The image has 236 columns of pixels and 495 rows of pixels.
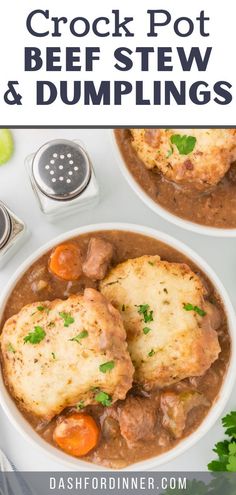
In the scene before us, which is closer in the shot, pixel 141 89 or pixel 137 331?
Answer: pixel 137 331

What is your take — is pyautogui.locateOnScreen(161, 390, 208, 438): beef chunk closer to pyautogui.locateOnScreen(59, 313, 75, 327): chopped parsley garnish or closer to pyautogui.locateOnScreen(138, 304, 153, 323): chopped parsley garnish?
pyautogui.locateOnScreen(138, 304, 153, 323): chopped parsley garnish

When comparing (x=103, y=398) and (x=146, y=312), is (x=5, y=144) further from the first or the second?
(x=103, y=398)

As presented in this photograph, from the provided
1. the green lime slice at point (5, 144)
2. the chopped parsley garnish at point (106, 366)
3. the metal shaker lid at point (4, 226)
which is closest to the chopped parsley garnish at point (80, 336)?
the chopped parsley garnish at point (106, 366)

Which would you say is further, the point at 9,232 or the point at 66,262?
the point at 9,232

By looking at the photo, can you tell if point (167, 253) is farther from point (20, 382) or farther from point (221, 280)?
point (20, 382)

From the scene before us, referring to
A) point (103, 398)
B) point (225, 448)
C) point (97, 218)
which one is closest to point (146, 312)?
point (103, 398)

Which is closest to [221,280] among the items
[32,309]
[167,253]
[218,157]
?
[167,253]

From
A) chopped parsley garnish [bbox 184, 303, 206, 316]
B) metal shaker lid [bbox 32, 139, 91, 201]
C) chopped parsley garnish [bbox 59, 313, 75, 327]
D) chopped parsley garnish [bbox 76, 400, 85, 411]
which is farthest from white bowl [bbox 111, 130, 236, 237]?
chopped parsley garnish [bbox 76, 400, 85, 411]
